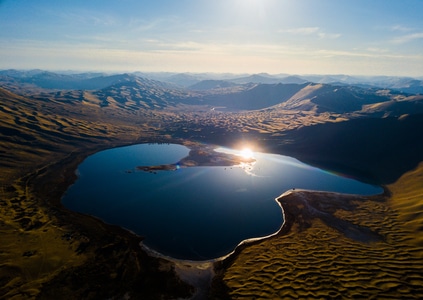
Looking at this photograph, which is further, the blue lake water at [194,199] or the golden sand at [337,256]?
the blue lake water at [194,199]

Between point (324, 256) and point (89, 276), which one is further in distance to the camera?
point (324, 256)

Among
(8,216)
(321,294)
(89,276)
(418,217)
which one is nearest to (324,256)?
(321,294)

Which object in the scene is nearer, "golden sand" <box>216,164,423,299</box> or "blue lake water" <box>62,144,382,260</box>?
"golden sand" <box>216,164,423,299</box>

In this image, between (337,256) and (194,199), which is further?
(194,199)

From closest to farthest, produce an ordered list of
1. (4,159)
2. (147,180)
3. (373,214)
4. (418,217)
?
1. (418,217)
2. (373,214)
3. (147,180)
4. (4,159)

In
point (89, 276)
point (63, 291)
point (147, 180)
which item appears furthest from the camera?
point (147, 180)

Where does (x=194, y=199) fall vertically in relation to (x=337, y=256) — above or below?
below

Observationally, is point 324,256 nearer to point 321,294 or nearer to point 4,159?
point 321,294
